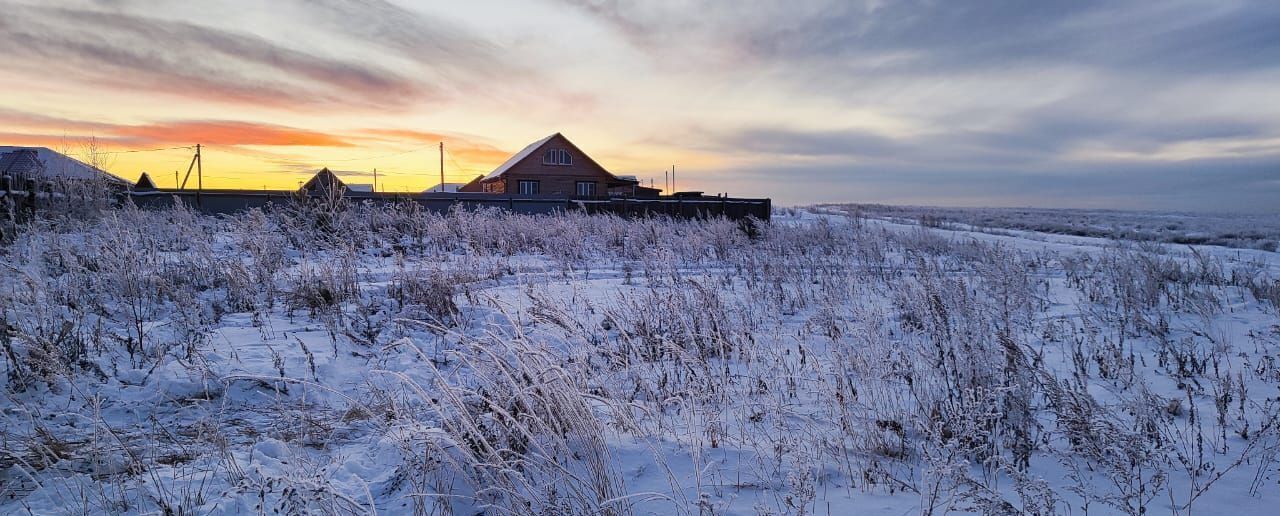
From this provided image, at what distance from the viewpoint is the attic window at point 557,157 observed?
40.4 metres

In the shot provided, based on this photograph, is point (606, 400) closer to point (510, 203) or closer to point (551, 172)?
point (510, 203)

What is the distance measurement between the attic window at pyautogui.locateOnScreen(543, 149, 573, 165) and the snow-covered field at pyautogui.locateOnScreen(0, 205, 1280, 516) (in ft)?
111

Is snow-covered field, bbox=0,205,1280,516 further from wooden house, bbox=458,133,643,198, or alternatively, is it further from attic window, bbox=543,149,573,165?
attic window, bbox=543,149,573,165

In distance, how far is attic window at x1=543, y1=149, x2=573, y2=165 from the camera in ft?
132

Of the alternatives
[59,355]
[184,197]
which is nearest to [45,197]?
[184,197]

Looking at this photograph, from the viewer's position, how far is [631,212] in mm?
18531

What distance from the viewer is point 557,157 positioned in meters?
40.7

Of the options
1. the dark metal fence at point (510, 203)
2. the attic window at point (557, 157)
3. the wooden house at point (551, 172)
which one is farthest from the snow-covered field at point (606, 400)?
the attic window at point (557, 157)

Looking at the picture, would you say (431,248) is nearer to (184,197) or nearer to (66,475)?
(66,475)

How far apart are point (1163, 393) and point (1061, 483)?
76.8 inches

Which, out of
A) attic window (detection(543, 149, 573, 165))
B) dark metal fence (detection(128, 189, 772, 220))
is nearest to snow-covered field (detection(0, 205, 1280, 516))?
dark metal fence (detection(128, 189, 772, 220))

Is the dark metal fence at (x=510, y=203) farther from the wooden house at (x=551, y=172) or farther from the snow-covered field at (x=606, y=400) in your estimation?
the wooden house at (x=551, y=172)

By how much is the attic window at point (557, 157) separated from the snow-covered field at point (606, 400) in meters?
33.9

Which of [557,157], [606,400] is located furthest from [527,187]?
[606,400]
